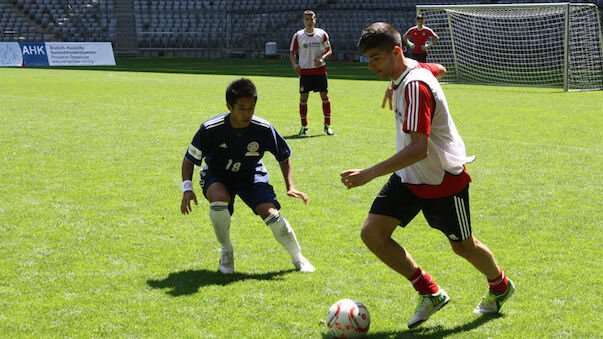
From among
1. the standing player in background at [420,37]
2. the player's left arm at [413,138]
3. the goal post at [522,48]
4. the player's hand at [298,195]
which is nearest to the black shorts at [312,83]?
the player's hand at [298,195]

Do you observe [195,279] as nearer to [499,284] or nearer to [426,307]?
[426,307]

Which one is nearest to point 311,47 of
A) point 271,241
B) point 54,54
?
point 271,241

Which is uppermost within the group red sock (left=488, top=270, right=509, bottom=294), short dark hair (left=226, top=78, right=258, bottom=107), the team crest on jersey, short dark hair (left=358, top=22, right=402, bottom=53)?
short dark hair (left=358, top=22, right=402, bottom=53)

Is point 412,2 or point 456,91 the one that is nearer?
point 456,91

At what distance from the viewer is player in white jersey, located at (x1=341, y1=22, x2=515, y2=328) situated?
3.33 metres

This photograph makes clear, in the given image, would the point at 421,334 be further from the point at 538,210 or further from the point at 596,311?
the point at 538,210

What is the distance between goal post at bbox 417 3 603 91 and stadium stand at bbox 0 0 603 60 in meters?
13.3

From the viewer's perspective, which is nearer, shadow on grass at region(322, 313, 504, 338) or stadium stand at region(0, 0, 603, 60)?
Answer: shadow on grass at region(322, 313, 504, 338)

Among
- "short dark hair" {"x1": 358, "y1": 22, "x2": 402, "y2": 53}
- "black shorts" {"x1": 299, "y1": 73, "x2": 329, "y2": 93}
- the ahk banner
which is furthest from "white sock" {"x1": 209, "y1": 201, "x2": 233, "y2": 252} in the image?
the ahk banner

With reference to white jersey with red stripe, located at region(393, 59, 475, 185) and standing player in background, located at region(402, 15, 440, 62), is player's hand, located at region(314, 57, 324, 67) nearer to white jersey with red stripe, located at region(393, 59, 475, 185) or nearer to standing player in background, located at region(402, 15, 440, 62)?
standing player in background, located at region(402, 15, 440, 62)

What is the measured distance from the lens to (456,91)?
18.9m

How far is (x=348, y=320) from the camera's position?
3621 mm

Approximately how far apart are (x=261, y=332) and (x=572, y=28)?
2014 cm

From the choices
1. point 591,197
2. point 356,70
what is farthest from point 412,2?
point 591,197
